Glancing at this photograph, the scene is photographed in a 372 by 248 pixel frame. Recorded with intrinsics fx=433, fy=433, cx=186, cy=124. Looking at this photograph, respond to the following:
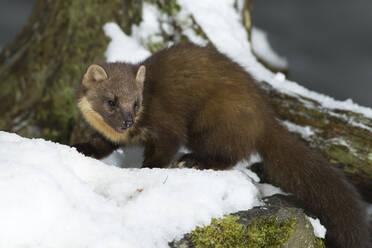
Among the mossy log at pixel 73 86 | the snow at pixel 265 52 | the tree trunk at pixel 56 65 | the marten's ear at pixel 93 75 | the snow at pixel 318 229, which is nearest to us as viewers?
the snow at pixel 318 229

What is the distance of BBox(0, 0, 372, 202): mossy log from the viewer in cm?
424

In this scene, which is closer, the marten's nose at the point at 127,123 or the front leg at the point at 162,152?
the marten's nose at the point at 127,123

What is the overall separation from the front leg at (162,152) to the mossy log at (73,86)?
4.38ft

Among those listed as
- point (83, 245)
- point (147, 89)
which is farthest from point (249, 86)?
point (83, 245)

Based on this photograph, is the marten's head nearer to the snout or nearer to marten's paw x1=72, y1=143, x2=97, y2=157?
the snout

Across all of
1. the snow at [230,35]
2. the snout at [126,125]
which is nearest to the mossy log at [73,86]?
the snow at [230,35]

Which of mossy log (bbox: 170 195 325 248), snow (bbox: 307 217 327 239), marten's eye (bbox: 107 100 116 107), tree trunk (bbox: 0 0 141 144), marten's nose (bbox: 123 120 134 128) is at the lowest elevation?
tree trunk (bbox: 0 0 141 144)

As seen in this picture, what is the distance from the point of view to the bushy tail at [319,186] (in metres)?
3.07

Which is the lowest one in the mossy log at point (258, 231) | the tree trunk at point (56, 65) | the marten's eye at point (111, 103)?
the tree trunk at point (56, 65)

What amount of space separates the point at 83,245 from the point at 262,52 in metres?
5.25

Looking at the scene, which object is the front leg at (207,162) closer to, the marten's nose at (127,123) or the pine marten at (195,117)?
the pine marten at (195,117)

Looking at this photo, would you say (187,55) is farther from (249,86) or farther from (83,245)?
(83,245)

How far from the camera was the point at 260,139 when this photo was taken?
3.73 meters

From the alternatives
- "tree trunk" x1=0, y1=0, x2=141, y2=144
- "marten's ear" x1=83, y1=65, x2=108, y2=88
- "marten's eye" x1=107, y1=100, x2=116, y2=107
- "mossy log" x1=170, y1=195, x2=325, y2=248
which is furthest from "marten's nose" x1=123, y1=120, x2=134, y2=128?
"tree trunk" x1=0, y1=0, x2=141, y2=144
